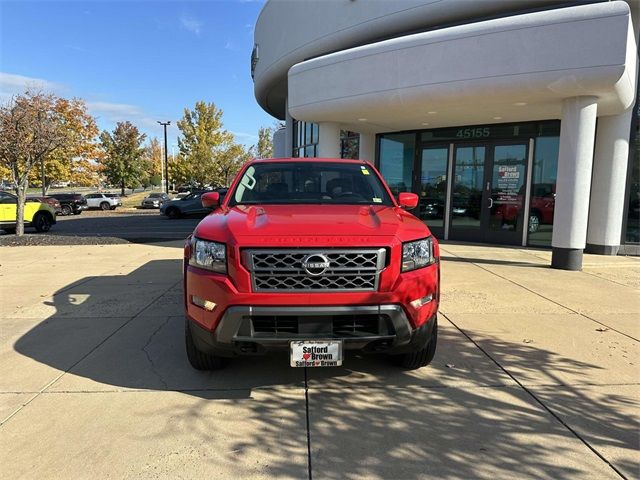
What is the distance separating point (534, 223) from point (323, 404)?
9.81m

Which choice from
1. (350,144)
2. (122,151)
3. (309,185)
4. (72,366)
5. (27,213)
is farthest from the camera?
(122,151)

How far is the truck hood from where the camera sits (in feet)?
10.5

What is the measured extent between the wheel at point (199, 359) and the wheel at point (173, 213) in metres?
23.1

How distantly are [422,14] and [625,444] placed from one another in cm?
1058

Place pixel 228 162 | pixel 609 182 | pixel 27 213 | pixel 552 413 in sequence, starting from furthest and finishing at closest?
pixel 228 162 → pixel 27 213 → pixel 609 182 → pixel 552 413

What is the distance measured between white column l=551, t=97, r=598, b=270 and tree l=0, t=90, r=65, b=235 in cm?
1246

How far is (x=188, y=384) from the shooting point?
3.59m

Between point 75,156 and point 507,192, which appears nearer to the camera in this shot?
point 507,192

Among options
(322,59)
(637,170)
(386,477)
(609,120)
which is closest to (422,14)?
(322,59)

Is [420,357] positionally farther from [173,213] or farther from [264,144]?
[264,144]

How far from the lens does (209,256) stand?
3266 millimetres

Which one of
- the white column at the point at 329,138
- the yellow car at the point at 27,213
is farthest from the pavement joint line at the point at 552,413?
the yellow car at the point at 27,213

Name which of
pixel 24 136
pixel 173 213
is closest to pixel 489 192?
pixel 24 136

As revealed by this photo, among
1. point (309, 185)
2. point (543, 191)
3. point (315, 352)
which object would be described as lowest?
point (315, 352)
